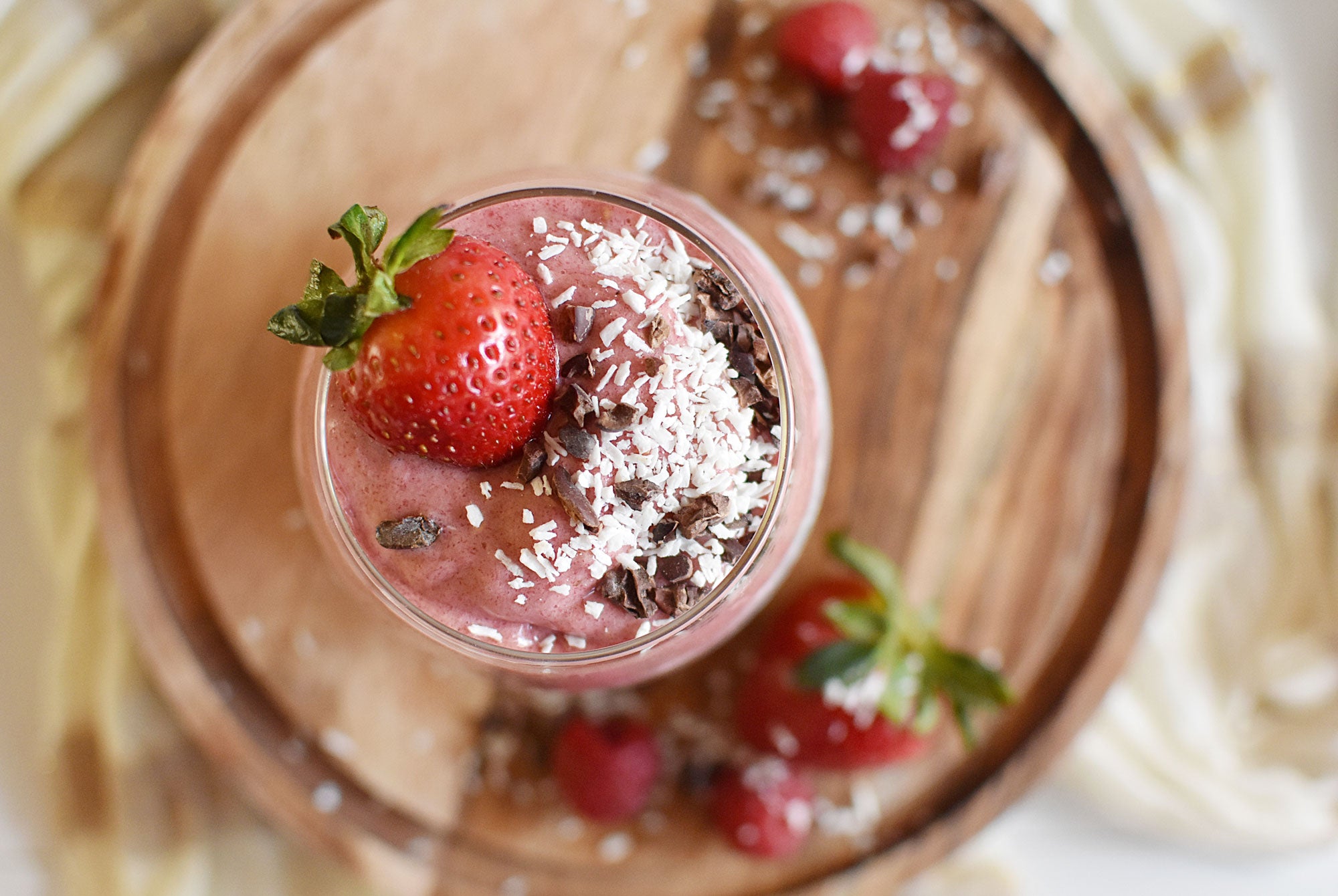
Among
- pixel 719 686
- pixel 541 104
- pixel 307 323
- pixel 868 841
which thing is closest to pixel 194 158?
pixel 541 104

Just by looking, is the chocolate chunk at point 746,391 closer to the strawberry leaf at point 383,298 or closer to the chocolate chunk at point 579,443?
the chocolate chunk at point 579,443

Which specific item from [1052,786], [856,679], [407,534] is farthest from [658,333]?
[1052,786]

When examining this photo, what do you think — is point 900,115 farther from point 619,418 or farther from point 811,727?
point 811,727

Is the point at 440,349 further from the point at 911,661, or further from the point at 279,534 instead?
the point at 911,661

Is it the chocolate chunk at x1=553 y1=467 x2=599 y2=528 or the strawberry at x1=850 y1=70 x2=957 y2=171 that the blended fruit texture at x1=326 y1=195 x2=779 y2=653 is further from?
the strawberry at x1=850 y1=70 x2=957 y2=171

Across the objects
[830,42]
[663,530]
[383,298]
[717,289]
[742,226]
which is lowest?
[663,530]
